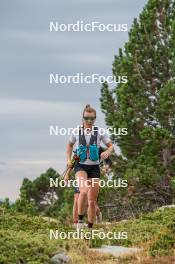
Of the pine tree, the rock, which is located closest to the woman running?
the rock

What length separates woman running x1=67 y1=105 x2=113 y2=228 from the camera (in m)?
13.2

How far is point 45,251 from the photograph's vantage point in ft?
33.9

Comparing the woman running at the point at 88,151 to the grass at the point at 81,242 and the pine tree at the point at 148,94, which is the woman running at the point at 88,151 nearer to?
the grass at the point at 81,242

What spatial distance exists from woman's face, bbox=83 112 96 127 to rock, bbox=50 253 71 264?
11.3 ft

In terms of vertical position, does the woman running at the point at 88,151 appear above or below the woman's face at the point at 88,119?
below

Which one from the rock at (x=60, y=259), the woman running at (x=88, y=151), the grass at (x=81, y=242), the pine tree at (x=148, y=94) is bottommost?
the rock at (x=60, y=259)

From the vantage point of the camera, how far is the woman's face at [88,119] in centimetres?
1312

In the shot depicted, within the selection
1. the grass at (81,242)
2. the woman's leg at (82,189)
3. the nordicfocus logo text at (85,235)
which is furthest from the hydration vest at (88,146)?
the grass at (81,242)

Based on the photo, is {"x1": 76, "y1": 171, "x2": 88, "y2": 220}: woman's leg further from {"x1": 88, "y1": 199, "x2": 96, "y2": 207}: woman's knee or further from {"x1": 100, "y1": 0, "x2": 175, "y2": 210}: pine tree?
{"x1": 100, "y1": 0, "x2": 175, "y2": 210}: pine tree

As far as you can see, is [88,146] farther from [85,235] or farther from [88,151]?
[85,235]

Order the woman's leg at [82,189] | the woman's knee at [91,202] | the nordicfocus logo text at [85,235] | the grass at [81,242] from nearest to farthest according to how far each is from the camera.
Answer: the grass at [81,242] < the nordicfocus logo text at [85,235] < the woman's leg at [82,189] < the woman's knee at [91,202]

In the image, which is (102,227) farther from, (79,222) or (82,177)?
(82,177)

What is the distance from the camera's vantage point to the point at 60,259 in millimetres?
10164

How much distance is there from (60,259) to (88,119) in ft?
11.9
